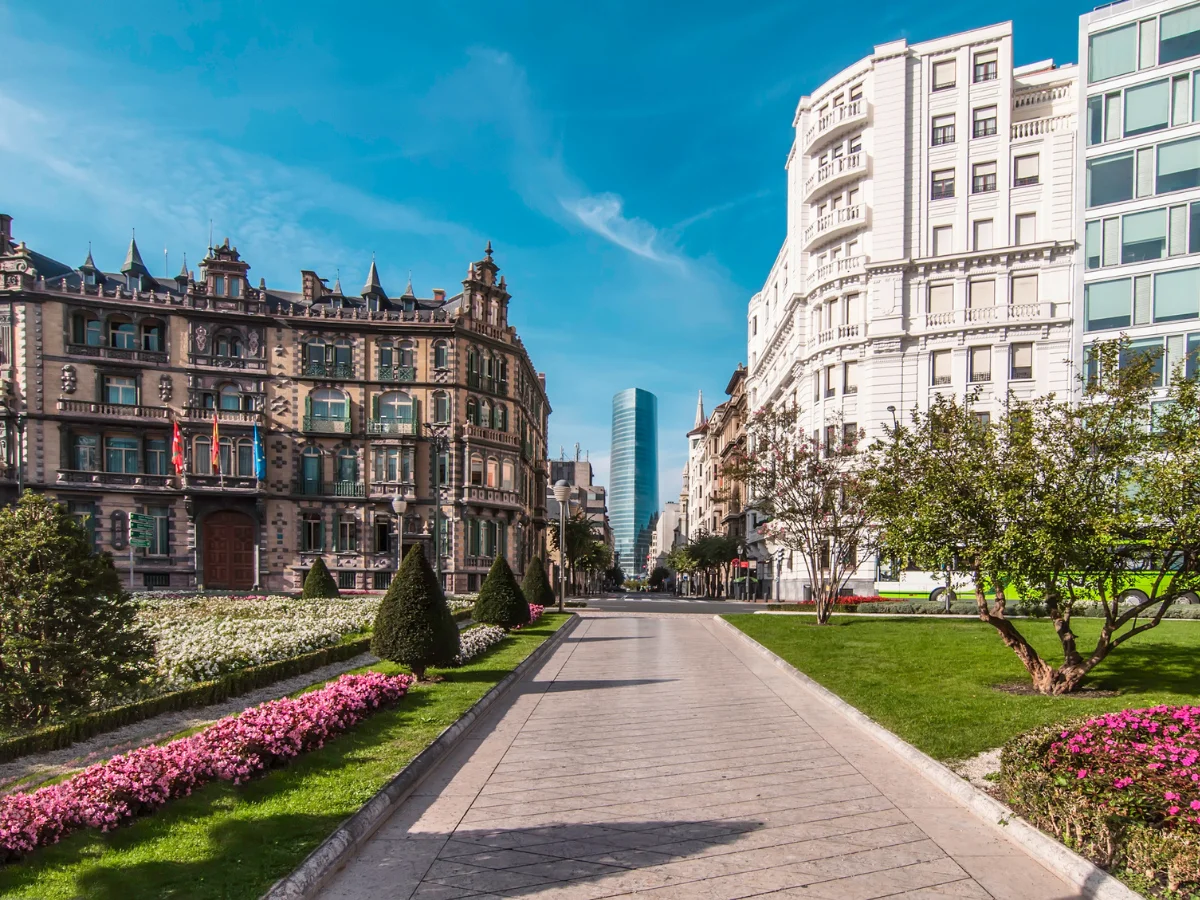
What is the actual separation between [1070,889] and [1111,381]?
9.70 meters

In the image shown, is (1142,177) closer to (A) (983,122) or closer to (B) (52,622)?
(A) (983,122)

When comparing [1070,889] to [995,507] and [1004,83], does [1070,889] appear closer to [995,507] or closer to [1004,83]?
[995,507]

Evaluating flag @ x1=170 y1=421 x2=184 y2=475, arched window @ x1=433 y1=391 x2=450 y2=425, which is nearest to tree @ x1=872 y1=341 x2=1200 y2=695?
arched window @ x1=433 y1=391 x2=450 y2=425

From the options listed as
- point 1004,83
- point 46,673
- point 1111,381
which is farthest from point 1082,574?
point 1004,83

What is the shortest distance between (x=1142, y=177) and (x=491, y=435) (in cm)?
3490

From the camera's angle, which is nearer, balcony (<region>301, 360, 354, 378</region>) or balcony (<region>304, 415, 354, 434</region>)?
balcony (<region>304, 415, 354, 434</region>)

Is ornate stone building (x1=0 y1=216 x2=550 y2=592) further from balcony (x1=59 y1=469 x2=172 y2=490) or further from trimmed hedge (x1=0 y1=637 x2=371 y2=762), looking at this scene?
trimmed hedge (x1=0 y1=637 x2=371 y2=762)

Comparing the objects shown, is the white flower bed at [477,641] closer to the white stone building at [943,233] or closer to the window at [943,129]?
the white stone building at [943,233]

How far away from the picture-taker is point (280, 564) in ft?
151

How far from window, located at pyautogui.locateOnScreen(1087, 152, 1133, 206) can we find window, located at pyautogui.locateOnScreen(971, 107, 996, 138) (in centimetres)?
557

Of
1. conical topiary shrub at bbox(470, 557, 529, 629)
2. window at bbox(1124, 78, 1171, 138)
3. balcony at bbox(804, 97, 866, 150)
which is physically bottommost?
conical topiary shrub at bbox(470, 557, 529, 629)

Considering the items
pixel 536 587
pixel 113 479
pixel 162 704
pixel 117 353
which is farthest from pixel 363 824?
pixel 117 353

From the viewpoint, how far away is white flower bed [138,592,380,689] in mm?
13641

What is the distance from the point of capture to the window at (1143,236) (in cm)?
3600
